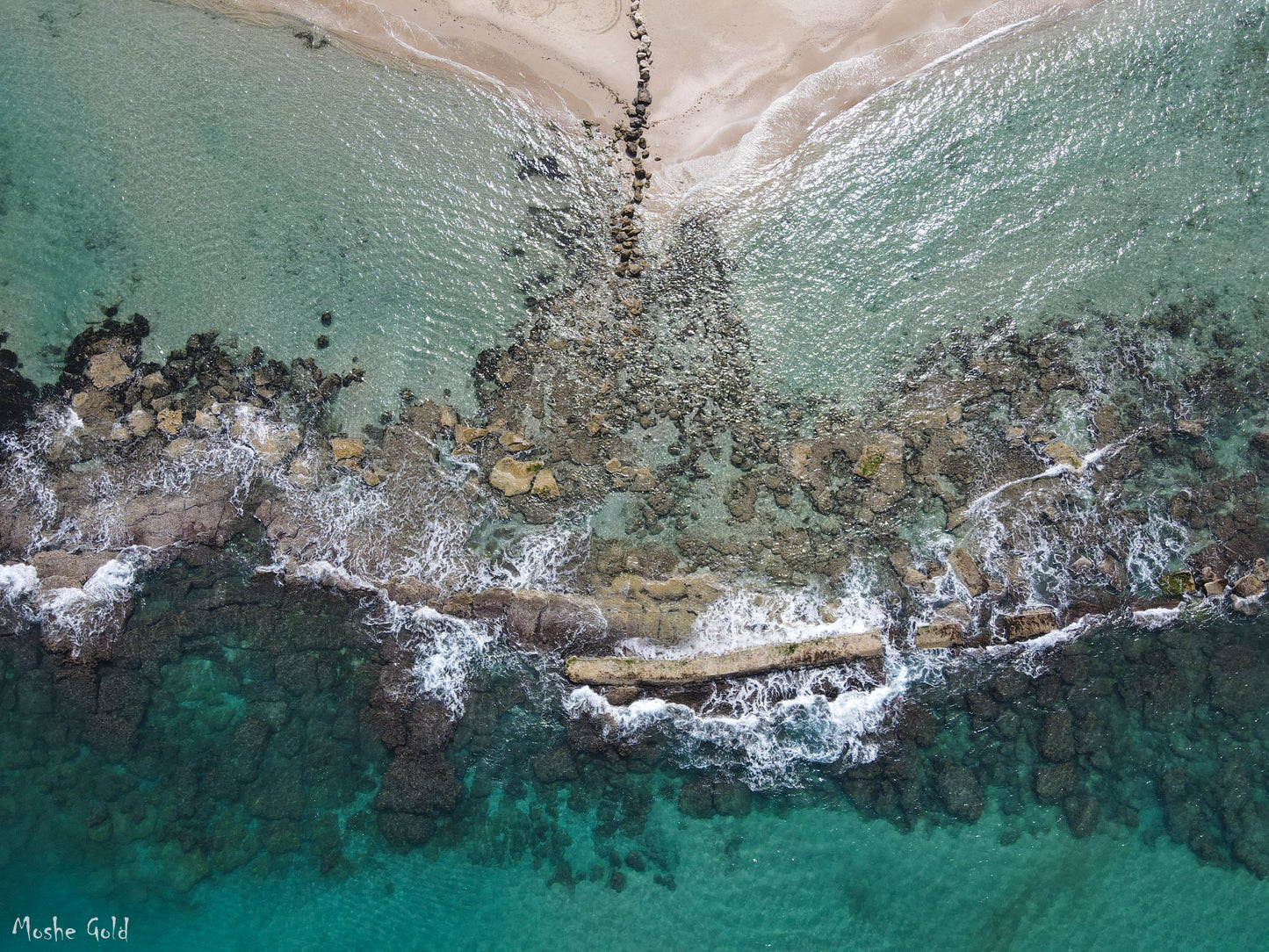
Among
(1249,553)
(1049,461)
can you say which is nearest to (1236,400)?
(1249,553)

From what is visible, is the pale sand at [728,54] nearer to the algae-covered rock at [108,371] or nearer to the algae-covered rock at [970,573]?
the algae-covered rock at [970,573]

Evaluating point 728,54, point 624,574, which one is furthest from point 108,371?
point 728,54

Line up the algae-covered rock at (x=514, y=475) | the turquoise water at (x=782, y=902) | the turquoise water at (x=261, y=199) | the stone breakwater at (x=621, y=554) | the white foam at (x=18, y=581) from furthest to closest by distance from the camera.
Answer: the turquoise water at (x=261, y=199)
the algae-covered rock at (x=514, y=475)
the white foam at (x=18, y=581)
the stone breakwater at (x=621, y=554)
the turquoise water at (x=782, y=902)

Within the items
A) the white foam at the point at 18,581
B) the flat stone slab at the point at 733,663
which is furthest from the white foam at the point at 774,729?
the white foam at the point at 18,581

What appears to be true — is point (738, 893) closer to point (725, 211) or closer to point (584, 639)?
point (584, 639)

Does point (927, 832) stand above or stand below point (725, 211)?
below

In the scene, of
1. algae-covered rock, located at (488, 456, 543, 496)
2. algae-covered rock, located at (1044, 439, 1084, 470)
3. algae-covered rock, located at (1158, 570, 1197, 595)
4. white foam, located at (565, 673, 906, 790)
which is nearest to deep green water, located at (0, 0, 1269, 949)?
white foam, located at (565, 673, 906, 790)
